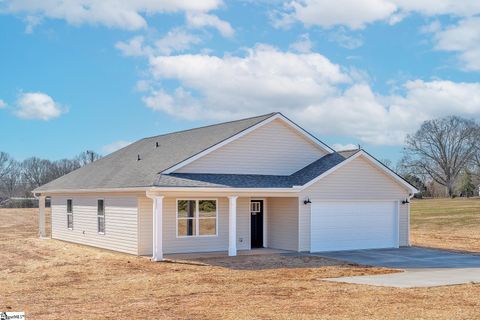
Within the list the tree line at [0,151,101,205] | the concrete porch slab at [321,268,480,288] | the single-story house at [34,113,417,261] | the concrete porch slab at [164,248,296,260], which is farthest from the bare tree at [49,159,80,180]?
the concrete porch slab at [321,268,480,288]

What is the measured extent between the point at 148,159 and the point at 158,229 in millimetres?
6152

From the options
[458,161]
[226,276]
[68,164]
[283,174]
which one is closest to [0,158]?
[68,164]

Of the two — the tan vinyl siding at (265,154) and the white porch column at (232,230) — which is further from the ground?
the tan vinyl siding at (265,154)

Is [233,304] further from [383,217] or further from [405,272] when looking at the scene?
[383,217]

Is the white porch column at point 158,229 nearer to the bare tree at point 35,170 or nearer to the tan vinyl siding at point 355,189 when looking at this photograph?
the tan vinyl siding at point 355,189

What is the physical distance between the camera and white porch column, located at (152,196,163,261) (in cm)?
2127

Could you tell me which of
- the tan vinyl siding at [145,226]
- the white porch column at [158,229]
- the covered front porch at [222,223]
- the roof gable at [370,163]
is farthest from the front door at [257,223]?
the white porch column at [158,229]

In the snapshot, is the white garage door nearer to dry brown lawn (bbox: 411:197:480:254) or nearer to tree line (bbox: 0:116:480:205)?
dry brown lawn (bbox: 411:197:480:254)

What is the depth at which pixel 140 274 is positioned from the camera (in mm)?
18078

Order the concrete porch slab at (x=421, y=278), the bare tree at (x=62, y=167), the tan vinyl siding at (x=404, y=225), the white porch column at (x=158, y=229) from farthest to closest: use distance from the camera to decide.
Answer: the bare tree at (x=62, y=167) → the tan vinyl siding at (x=404, y=225) → the white porch column at (x=158, y=229) → the concrete porch slab at (x=421, y=278)

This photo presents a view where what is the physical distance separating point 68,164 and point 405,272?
247 feet

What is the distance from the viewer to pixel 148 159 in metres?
26.9

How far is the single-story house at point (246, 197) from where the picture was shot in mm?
23000

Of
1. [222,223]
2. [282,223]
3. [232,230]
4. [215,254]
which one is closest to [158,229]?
[232,230]
